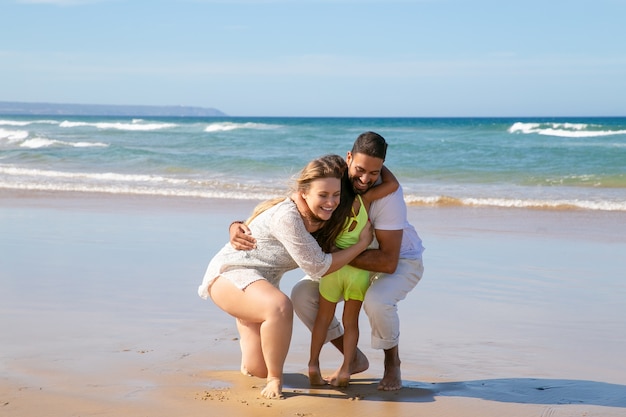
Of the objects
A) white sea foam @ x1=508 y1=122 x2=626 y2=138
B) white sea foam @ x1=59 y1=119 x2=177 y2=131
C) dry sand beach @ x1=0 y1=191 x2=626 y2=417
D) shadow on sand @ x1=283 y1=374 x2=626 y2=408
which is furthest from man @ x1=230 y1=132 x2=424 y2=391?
white sea foam @ x1=59 y1=119 x2=177 y2=131

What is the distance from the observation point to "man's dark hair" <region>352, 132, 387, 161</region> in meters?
4.36

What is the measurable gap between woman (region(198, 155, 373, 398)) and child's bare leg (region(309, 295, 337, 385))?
250 mm

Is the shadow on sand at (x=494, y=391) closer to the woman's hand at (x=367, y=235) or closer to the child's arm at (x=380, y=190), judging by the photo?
the woman's hand at (x=367, y=235)

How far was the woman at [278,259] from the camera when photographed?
429 centimetres

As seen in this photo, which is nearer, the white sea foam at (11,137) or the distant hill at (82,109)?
the white sea foam at (11,137)

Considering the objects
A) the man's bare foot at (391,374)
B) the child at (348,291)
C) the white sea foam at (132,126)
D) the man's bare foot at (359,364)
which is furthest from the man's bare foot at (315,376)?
the white sea foam at (132,126)

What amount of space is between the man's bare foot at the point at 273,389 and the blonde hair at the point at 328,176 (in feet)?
2.37

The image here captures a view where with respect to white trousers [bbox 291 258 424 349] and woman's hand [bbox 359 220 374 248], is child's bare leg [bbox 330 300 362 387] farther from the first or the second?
woman's hand [bbox 359 220 374 248]

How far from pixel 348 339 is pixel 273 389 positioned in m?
0.53

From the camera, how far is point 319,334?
466cm

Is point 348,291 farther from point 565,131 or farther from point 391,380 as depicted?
point 565,131

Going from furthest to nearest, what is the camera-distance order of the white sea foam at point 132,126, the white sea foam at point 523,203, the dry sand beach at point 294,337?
the white sea foam at point 132,126
the white sea foam at point 523,203
the dry sand beach at point 294,337

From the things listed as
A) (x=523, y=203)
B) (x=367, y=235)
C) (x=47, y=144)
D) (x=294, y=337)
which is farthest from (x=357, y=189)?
(x=47, y=144)

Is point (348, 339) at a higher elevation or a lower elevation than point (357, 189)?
lower
